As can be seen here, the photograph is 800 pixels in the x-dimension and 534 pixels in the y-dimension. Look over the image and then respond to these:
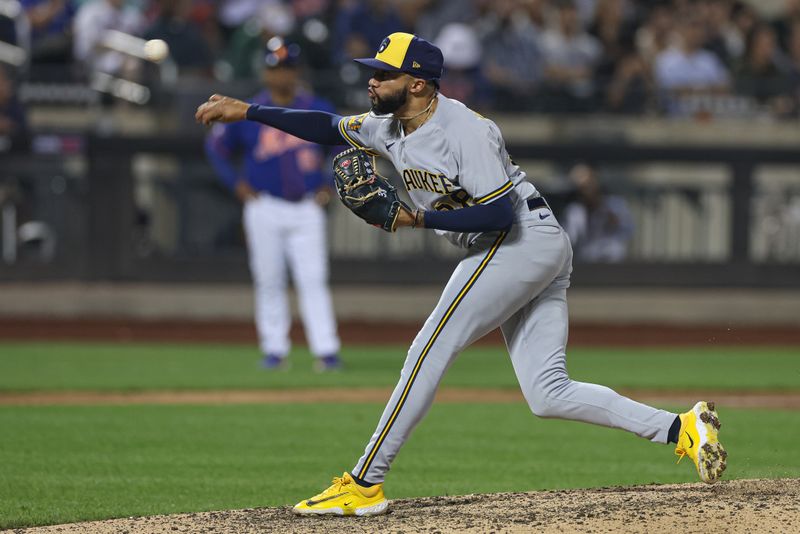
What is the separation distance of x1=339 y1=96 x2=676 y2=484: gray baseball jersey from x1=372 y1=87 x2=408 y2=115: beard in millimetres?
131

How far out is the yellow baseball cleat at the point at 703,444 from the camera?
17.2ft

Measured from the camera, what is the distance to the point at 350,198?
533 cm

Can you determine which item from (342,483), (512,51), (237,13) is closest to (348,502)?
(342,483)

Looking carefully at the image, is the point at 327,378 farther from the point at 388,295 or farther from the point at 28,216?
the point at 28,216

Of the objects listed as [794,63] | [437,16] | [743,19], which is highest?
[743,19]

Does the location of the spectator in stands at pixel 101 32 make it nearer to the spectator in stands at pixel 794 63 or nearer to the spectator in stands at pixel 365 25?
the spectator in stands at pixel 365 25

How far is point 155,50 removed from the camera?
14.8 meters

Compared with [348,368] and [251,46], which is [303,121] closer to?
[348,368]

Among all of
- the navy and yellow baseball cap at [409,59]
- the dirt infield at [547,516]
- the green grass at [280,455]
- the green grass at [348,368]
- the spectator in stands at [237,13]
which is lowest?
the green grass at [348,368]

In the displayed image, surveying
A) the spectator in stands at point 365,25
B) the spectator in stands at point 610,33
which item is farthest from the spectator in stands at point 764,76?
the spectator in stands at point 365,25

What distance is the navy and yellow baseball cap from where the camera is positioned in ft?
17.4

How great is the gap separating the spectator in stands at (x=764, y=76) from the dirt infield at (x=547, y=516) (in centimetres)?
1113

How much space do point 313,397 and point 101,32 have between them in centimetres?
746

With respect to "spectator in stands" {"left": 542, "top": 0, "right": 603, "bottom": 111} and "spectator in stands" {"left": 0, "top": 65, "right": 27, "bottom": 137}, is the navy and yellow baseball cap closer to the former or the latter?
"spectator in stands" {"left": 0, "top": 65, "right": 27, "bottom": 137}
